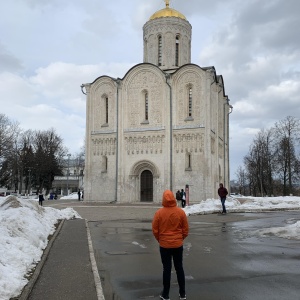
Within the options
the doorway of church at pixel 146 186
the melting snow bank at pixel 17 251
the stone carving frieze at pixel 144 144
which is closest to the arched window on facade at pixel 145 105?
the stone carving frieze at pixel 144 144

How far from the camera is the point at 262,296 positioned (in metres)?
5.86

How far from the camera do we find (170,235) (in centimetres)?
596

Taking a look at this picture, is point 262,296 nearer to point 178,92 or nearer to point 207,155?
point 207,155

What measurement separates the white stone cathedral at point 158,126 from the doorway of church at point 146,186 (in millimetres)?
93

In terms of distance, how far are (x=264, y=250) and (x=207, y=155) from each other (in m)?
25.3

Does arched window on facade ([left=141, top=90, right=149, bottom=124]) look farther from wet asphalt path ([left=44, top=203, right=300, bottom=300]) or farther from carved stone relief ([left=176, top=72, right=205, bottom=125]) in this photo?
wet asphalt path ([left=44, top=203, right=300, bottom=300])

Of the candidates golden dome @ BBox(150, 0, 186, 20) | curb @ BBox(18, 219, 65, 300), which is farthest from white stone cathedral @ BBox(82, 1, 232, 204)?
curb @ BBox(18, 219, 65, 300)

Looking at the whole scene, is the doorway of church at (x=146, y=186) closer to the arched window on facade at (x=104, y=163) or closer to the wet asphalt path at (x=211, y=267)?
the arched window on facade at (x=104, y=163)

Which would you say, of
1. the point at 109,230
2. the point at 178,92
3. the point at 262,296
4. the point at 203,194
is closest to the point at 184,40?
the point at 178,92

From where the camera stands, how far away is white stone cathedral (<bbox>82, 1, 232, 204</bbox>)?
35.8 metres

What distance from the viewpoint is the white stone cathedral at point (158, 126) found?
35.8 m

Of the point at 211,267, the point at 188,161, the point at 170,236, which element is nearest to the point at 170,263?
the point at 170,236

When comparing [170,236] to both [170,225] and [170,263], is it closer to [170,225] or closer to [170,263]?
[170,225]

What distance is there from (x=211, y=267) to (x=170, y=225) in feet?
8.30
